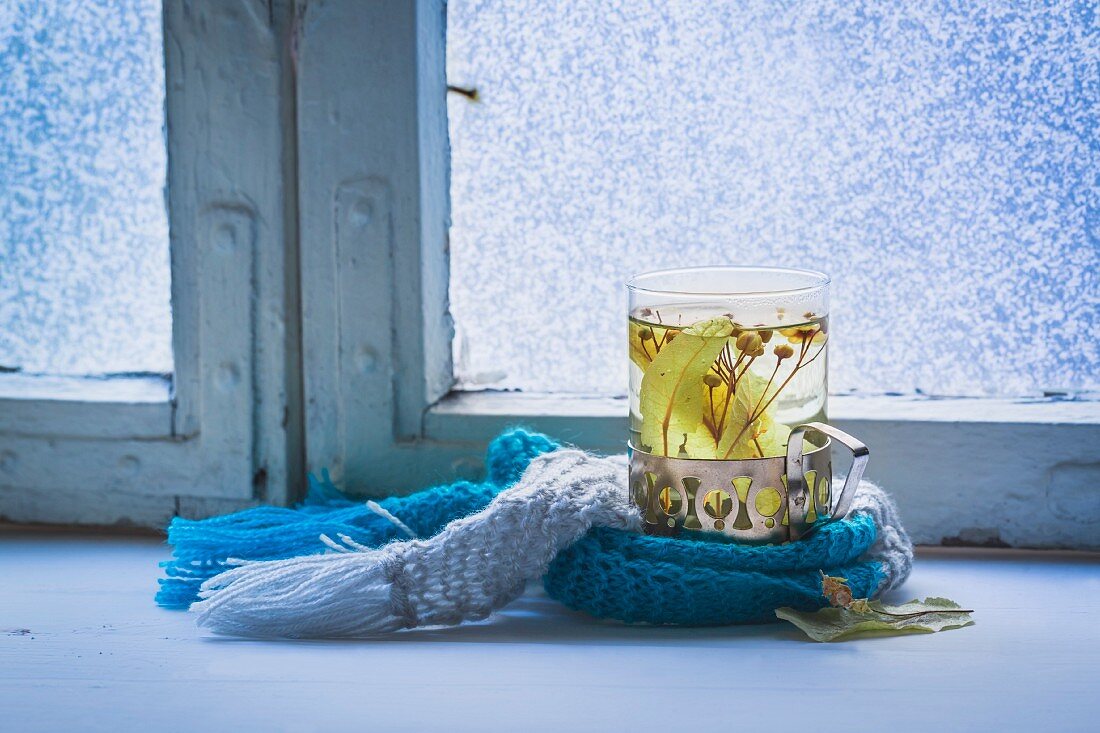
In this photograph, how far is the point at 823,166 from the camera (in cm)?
98

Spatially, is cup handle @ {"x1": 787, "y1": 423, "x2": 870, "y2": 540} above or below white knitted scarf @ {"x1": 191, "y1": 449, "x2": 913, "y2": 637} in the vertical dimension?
above

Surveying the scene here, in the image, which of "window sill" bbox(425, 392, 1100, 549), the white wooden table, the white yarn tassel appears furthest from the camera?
"window sill" bbox(425, 392, 1100, 549)

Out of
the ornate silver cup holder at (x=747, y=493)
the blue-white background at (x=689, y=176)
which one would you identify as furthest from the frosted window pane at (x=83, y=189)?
the ornate silver cup holder at (x=747, y=493)

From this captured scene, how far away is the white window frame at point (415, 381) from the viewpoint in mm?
957

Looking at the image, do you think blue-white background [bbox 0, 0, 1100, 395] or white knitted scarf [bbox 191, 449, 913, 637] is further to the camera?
blue-white background [bbox 0, 0, 1100, 395]

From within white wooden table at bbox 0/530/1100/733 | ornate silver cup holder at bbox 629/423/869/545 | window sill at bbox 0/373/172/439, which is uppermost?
window sill at bbox 0/373/172/439

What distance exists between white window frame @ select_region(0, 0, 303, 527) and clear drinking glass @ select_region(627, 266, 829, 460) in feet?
1.09

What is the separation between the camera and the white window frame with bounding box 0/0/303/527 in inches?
38.2

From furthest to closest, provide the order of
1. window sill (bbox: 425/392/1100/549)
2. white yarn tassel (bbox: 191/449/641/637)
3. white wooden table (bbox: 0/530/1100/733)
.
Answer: window sill (bbox: 425/392/1100/549) → white yarn tassel (bbox: 191/449/641/637) → white wooden table (bbox: 0/530/1100/733)

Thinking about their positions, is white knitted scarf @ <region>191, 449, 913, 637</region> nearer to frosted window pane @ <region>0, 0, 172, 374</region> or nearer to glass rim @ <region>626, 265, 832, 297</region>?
glass rim @ <region>626, 265, 832, 297</region>

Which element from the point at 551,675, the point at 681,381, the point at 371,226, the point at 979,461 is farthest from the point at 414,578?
the point at 979,461

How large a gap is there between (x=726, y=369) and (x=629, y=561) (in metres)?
0.14

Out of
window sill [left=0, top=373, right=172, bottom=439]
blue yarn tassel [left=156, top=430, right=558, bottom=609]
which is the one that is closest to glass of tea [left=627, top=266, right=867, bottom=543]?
blue yarn tassel [left=156, top=430, right=558, bottom=609]

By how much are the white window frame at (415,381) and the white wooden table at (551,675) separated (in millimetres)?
112
